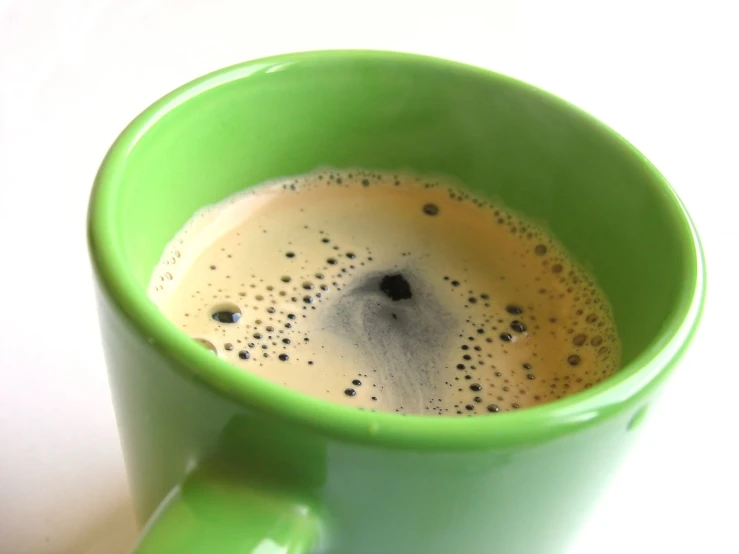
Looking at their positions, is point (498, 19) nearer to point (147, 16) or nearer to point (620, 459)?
point (147, 16)

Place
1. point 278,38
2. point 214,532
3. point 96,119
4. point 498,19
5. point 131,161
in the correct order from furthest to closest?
1. point 498,19
2. point 278,38
3. point 96,119
4. point 131,161
5. point 214,532

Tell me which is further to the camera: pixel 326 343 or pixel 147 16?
pixel 147 16

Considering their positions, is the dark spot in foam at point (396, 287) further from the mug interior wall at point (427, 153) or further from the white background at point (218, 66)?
the white background at point (218, 66)

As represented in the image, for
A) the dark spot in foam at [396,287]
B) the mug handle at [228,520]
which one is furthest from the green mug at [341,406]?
the dark spot in foam at [396,287]

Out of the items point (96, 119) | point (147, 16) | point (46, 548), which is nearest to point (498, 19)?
point (147, 16)

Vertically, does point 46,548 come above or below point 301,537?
below

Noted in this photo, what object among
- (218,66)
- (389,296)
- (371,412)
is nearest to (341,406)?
(371,412)
